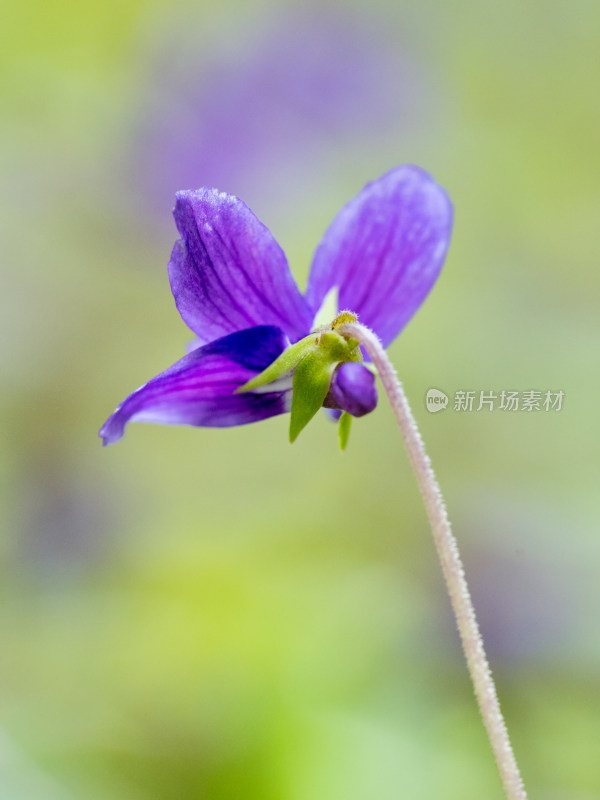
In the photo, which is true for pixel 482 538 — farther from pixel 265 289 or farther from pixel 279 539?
pixel 265 289

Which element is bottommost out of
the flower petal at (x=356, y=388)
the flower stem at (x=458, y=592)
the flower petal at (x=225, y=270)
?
the flower stem at (x=458, y=592)

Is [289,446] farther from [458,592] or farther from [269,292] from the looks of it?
[458,592]

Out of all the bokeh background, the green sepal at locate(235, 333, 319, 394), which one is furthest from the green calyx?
the bokeh background

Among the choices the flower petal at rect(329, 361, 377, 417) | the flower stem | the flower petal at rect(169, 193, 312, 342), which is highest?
the flower petal at rect(169, 193, 312, 342)

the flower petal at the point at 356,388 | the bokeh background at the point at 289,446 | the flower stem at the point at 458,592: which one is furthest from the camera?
the bokeh background at the point at 289,446

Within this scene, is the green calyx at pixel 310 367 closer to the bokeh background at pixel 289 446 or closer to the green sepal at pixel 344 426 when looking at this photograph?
the green sepal at pixel 344 426

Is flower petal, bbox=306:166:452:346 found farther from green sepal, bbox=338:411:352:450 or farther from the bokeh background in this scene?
the bokeh background

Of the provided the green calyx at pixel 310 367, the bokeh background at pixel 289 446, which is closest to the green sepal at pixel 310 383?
the green calyx at pixel 310 367
